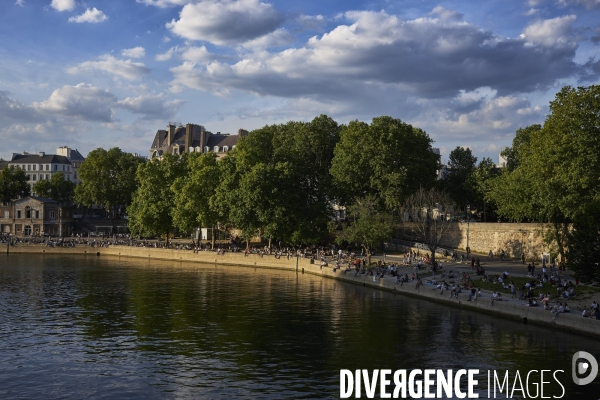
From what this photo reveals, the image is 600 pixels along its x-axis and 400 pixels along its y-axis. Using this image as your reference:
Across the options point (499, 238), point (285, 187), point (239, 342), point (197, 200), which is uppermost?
point (285, 187)

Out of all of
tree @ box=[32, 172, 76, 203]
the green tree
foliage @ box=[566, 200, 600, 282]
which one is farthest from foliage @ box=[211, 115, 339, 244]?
tree @ box=[32, 172, 76, 203]

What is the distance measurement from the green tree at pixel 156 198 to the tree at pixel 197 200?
3.57 m

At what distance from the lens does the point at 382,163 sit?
76.1 meters

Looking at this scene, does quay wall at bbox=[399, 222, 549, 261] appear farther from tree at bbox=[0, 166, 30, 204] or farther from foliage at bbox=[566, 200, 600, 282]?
tree at bbox=[0, 166, 30, 204]

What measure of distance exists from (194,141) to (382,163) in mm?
69265

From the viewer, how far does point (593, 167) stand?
170 feet

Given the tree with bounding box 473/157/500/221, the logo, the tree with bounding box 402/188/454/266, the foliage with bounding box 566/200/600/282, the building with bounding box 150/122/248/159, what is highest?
the building with bounding box 150/122/248/159

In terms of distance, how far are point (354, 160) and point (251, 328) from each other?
45185mm

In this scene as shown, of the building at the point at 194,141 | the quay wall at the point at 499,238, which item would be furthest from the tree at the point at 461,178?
the building at the point at 194,141

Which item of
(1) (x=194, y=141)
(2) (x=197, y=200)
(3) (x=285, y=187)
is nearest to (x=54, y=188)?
(1) (x=194, y=141)

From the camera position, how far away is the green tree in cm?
8825

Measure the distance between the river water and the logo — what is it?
38 cm

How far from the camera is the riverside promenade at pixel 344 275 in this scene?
3603 cm

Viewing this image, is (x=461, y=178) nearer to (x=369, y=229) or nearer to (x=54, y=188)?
(x=369, y=229)
